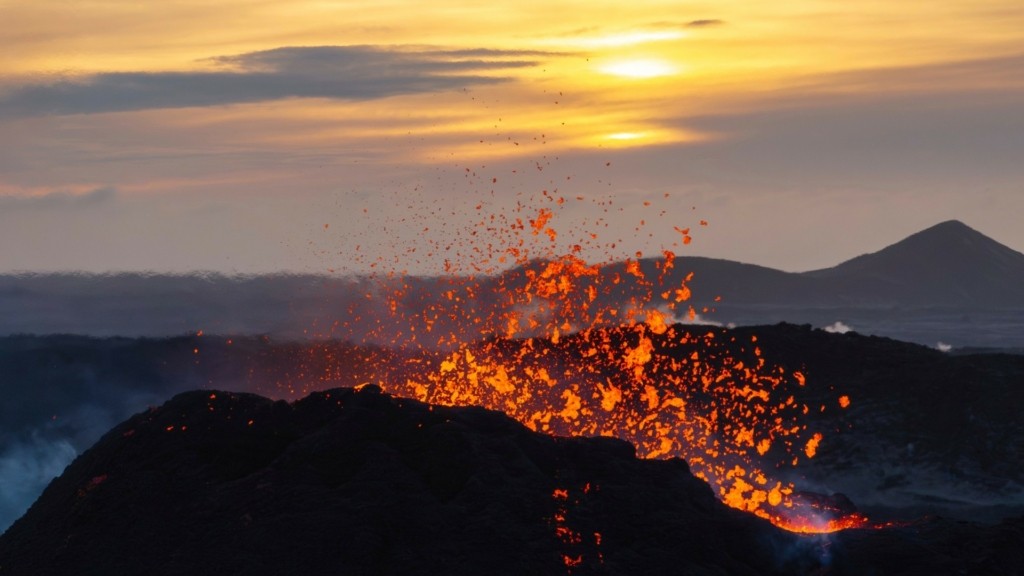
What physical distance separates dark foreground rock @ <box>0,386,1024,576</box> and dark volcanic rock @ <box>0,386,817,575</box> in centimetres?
3

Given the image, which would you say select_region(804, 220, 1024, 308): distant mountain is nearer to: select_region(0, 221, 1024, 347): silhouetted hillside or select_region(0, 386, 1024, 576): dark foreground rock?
select_region(0, 221, 1024, 347): silhouetted hillside

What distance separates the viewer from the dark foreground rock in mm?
21500

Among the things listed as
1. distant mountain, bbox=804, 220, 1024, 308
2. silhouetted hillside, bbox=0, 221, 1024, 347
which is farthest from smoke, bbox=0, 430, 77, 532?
distant mountain, bbox=804, 220, 1024, 308

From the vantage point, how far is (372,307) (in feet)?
157

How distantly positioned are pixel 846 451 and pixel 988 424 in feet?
→ 15.6

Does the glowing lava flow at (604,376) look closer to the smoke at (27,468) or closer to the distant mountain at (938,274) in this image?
the smoke at (27,468)

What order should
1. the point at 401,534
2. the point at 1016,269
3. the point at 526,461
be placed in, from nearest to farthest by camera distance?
the point at 401,534 < the point at 526,461 < the point at 1016,269

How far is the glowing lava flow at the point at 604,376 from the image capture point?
3978 centimetres

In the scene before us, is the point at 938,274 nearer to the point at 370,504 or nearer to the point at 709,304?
the point at 709,304

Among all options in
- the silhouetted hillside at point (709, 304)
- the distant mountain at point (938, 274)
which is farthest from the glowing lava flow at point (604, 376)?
the distant mountain at point (938, 274)

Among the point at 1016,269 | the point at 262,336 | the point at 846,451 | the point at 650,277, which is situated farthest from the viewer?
the point at 1016,269

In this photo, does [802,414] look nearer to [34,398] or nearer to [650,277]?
[34,398]

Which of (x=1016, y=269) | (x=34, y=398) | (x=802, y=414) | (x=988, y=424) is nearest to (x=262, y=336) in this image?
(x=34, y=398)

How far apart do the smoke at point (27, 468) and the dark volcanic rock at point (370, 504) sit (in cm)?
1475
